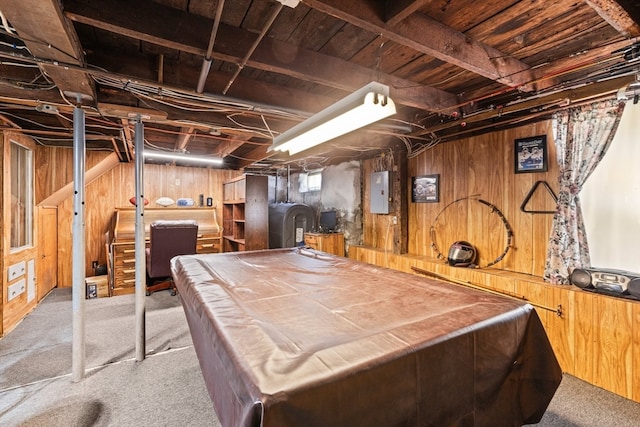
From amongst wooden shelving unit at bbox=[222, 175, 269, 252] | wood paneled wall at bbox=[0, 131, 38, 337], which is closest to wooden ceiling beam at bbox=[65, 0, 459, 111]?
wood paneled wall at bbox=[0, 131, 38, 337]

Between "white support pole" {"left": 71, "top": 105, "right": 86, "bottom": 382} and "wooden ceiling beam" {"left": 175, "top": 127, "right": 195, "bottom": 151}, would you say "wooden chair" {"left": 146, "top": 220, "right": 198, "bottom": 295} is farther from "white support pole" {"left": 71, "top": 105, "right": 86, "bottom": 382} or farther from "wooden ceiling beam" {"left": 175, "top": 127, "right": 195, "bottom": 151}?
"white support pole" {"left": 71, "top": 105, "right": 86, "bottom": 382}

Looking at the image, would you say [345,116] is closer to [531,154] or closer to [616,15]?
[616,15]

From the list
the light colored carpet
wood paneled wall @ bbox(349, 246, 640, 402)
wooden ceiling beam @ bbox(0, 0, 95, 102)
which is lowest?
the light colored carpet

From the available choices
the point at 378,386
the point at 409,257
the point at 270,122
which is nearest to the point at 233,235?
the point at 270,122

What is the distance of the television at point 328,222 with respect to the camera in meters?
5.55

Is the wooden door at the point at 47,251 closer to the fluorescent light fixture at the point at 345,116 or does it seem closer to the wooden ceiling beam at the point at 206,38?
the wooden ceiling beam at the point at 206,38

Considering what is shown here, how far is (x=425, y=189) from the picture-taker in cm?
400

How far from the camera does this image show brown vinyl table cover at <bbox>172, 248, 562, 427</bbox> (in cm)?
89

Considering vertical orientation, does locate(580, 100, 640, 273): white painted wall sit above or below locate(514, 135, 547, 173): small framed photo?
below

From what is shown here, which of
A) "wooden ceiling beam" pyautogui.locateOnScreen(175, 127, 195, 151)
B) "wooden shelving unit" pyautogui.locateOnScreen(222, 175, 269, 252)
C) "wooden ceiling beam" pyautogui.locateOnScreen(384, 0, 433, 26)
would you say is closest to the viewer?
"wooden ceiling beam" pyautogui.locateOnScreen(384, 0, 433, 26)

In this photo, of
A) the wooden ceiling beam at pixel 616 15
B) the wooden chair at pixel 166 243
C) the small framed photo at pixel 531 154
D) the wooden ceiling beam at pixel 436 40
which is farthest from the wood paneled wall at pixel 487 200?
the wooden chair at pixel 166 243

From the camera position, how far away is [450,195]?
371 centimetres

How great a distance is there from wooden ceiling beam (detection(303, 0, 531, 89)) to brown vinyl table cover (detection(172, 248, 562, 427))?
1462 mm

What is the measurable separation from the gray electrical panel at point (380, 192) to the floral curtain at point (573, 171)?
2036 millimetres
